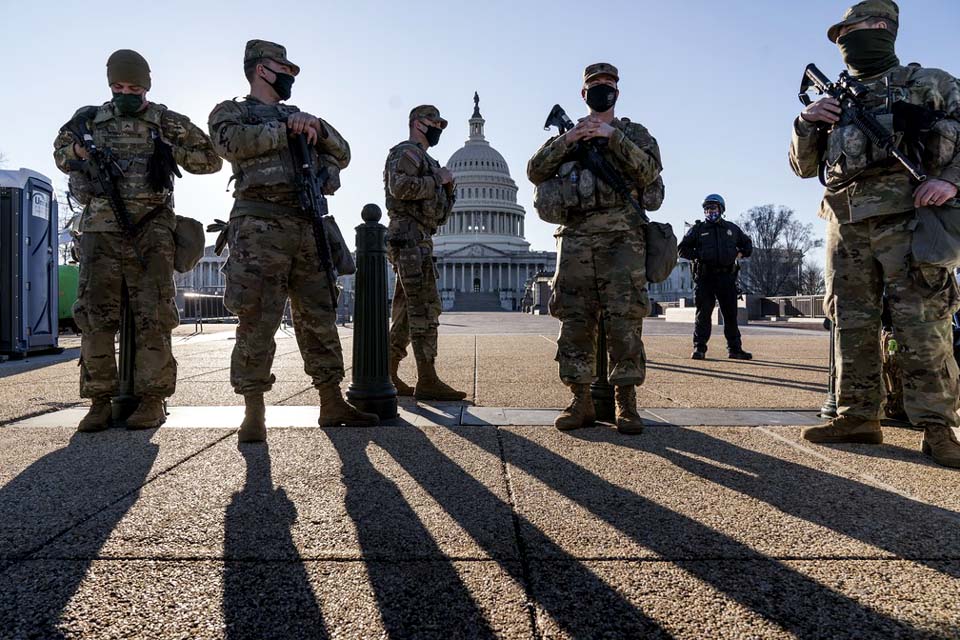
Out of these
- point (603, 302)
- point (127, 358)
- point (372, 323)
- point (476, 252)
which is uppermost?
point (476, 252)

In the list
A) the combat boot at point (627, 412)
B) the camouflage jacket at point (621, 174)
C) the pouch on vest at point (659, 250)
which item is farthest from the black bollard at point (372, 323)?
the pouch on vest at point (659, 250)

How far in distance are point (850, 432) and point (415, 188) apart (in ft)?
11.3

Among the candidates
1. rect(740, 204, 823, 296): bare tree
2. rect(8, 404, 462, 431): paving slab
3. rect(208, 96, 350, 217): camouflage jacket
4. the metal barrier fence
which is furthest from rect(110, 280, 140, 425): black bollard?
rect(740, 204, 823, 296): bare tree

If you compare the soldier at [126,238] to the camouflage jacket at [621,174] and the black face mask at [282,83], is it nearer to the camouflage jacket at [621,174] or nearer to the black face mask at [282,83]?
the black face mask at [282,83]

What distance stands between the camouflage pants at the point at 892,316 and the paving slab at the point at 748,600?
5.67ft

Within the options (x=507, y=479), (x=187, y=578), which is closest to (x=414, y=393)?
(x=507, y=479)

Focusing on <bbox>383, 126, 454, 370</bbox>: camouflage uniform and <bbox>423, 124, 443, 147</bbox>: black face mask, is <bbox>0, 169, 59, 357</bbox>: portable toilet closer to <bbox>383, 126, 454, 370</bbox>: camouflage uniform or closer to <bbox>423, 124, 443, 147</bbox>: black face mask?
<bbox>383, 126, 454, 370</bbox>: camouflage uniform

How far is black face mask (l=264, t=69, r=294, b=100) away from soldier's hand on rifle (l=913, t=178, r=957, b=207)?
3.46 meters

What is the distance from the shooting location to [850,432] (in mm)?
3406

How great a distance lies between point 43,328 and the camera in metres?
9.79

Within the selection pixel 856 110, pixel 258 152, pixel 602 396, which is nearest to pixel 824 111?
pixel 856 110

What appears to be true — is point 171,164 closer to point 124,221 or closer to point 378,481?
point 124,221

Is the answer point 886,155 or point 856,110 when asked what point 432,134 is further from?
point 886,155

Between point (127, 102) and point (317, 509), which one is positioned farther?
point (127, 102)
